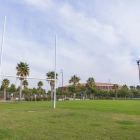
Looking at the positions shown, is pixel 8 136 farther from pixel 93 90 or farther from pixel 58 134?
pixel 93 90

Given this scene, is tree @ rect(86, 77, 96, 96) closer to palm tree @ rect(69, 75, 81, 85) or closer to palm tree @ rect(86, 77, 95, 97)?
palm tree @ rect(86, 77, 95, 97)

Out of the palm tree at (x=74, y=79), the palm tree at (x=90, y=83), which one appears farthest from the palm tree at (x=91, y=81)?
the palm tree at (x=74, y=79)

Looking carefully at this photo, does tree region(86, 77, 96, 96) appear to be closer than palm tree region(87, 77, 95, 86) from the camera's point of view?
Yes

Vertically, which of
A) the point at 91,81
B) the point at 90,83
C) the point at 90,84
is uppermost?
the point at 91,81

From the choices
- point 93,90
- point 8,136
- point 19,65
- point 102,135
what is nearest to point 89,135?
point 102,135

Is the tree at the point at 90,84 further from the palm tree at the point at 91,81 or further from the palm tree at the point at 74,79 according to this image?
the palm tree at the point at 74,79

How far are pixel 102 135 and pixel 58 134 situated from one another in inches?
60.6

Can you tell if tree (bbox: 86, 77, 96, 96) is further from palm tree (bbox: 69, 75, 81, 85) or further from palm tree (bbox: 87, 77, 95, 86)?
palm tree (bbox: 69, 75, 81, 85)

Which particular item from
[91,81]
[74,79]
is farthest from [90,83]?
[74,79]

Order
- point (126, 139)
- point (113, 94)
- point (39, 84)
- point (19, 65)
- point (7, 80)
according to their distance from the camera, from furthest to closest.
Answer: point (113, 94) < point (39, 84) < point (7, 80) < point (19, 65) < point (126, 139)

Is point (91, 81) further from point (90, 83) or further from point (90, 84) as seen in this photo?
point (90, 84)

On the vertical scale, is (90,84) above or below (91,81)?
below

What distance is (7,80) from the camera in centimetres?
6156

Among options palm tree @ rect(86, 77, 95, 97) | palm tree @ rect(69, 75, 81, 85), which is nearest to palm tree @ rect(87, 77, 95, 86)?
palm tree @ rect(86, 77, 95, 97)
